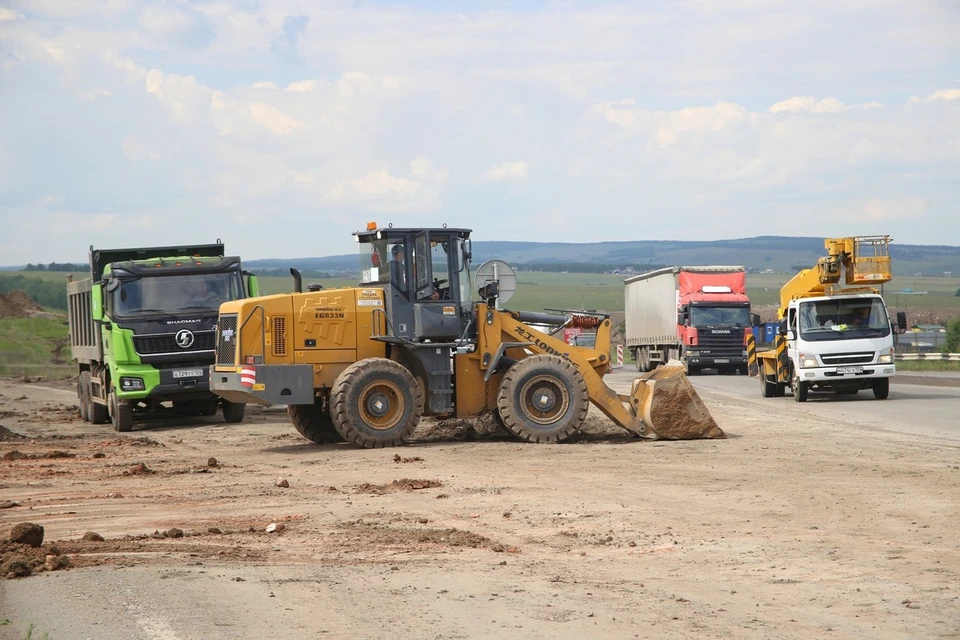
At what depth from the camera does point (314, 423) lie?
1959 cm

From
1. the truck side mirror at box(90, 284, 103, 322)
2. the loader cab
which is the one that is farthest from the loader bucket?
the truck side mirror at box(90, 284, 103, 322)

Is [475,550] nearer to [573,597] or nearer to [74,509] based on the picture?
[573,597]

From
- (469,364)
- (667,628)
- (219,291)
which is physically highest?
(219,291)

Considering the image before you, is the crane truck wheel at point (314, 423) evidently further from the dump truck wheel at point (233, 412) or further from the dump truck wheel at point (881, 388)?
the dump truck wheel at point (881, 388)

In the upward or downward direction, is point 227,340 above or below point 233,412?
above

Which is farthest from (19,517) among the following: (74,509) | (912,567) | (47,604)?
(912,567)

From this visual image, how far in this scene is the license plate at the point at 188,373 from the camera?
76.8ft

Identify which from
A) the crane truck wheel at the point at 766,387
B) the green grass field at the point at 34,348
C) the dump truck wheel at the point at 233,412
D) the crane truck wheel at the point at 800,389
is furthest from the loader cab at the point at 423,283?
the green grass field at the point at 34,348

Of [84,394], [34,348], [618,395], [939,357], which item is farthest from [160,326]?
Answer: [939,357]

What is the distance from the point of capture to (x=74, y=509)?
1245cm

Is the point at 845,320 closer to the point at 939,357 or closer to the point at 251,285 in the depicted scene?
the point at 251,285

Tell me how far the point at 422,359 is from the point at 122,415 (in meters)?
8.02

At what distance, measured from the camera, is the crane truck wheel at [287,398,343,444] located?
19.6 meters

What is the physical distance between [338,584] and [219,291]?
16437 mm
